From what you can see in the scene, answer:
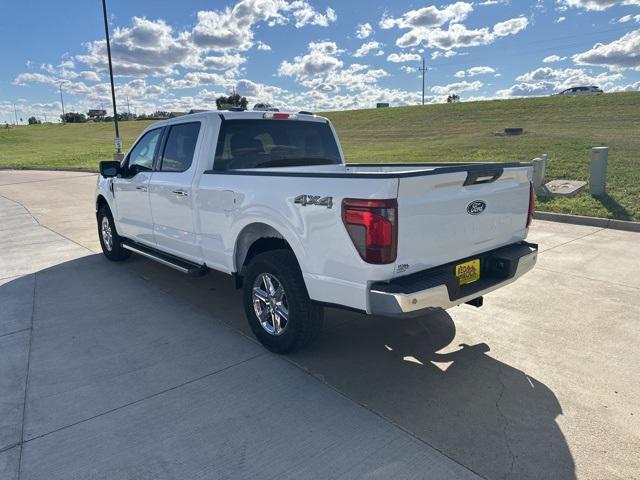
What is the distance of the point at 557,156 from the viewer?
47.7ft

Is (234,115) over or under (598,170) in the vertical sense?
over

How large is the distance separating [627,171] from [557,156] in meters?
3.09

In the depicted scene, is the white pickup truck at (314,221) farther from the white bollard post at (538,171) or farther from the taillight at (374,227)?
the white bollard post at (538,171)

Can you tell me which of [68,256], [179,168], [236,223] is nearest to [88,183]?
[68,256]

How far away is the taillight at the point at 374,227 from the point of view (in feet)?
9.42

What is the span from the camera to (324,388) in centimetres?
334

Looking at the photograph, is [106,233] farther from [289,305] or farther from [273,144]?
[289,305]

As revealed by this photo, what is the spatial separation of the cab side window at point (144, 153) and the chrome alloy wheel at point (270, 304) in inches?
93.3

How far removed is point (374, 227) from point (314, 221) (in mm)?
502

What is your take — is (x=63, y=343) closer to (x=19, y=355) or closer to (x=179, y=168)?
(x=19, y=355)

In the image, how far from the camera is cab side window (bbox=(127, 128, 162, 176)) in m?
5.45

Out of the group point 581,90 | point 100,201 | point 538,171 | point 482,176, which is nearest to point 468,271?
point 482,176

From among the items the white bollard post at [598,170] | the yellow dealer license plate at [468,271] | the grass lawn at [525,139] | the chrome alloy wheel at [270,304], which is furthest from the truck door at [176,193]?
the white bollard post at [598,170]

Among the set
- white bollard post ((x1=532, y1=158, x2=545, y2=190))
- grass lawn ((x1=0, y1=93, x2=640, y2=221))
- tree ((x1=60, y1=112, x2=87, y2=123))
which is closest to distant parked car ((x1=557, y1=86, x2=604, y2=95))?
grass lawn ((x1=0, y1=93, x2=640, y2=221))
